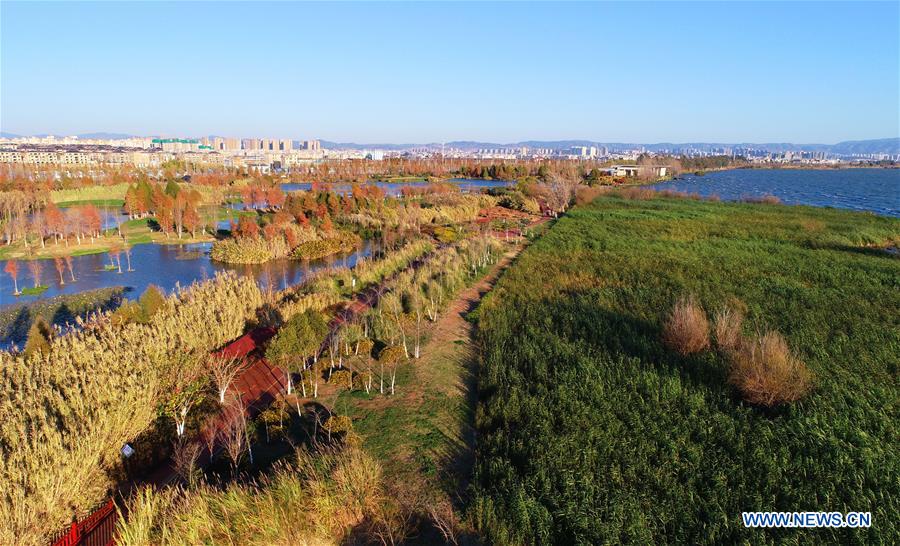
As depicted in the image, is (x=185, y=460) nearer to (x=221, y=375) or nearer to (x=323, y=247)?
(x=221, y=375)

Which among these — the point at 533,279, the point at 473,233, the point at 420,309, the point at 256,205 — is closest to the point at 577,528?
the point at 420,309

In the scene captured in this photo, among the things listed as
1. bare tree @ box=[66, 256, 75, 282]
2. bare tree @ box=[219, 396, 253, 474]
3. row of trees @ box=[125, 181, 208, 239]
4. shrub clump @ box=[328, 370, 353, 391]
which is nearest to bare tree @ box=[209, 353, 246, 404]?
bare tree @ box=[219, 396, 253, 474]

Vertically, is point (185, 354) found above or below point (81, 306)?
above

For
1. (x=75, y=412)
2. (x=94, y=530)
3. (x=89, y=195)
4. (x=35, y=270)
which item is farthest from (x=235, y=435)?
(x=89, y=195)

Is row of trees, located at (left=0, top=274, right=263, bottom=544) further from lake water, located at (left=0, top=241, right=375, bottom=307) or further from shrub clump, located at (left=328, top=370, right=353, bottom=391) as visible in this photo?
lake water, located at (left=0, top=241, right=375, bottom=307)

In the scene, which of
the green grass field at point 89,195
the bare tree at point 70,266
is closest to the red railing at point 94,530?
the bare tree at point 70,266

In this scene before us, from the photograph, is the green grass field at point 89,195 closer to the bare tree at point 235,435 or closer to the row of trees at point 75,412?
the row of trees at point 75,412

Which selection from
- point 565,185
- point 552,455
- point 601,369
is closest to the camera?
point 552,455

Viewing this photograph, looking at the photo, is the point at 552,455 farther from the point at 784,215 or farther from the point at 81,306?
the point at 784,215
